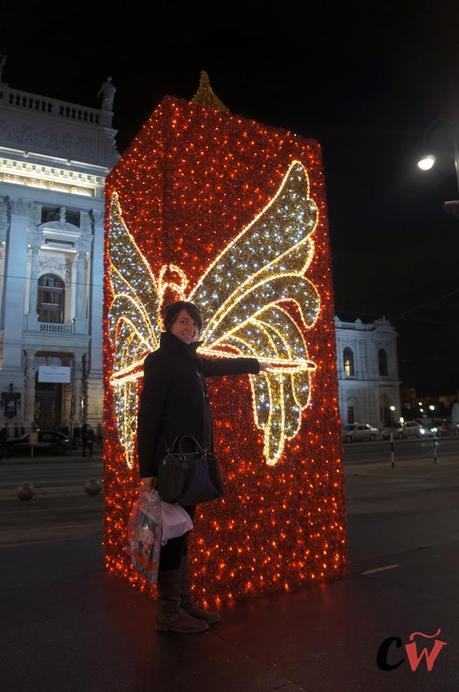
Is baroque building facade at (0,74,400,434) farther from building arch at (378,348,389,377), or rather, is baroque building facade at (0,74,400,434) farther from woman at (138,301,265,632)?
building arch at (378,348,389,377)

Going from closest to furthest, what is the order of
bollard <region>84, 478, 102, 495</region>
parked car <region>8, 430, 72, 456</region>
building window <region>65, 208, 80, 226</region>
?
1. bollard <region>84, 478, 102, 495</region>
2. parked car <region>8, 430, 72, 456</region>
3. building window <region>65, 208, 80, 226</region>

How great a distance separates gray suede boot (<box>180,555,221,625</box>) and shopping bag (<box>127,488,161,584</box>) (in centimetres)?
31

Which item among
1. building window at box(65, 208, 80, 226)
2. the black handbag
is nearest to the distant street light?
the black handbag

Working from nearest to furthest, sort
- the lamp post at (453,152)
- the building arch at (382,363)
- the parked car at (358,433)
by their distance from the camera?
the lamp post at (453,152)
the parked car at (358,433)
the building arch at (382,363)

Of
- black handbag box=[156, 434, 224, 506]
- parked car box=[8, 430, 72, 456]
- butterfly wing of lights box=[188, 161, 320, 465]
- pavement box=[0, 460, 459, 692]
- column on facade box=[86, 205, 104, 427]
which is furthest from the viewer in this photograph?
column on facade box=[86, 205, 104, 427]

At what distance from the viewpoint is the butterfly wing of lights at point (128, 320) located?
412 cm

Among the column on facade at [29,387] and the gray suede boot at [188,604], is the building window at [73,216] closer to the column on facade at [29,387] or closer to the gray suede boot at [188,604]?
the column on facade at [29,387]

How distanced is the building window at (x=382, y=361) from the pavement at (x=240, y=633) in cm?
5028

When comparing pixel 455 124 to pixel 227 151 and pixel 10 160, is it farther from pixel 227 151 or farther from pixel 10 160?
pixel 10 160

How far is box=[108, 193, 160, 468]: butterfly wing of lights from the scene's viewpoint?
4121mm

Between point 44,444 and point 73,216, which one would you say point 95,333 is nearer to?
point 73,216

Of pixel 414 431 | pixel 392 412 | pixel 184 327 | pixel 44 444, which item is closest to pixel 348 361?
pixel 392 412

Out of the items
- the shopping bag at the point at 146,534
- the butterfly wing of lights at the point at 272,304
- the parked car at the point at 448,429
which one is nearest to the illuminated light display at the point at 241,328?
the butterfly wing of lights at the point at 272,304

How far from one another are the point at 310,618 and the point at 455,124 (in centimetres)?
850
